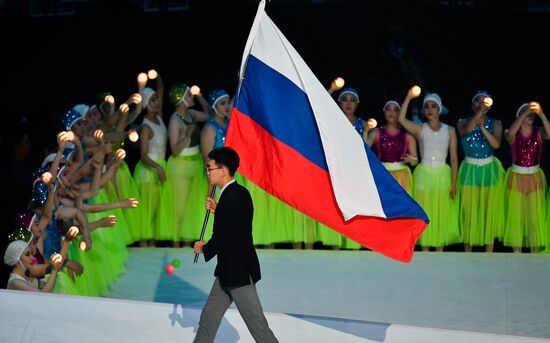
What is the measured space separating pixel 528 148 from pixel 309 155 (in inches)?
161

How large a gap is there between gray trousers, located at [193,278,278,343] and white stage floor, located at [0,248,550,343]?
69 centimetres

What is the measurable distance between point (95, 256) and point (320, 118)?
3142 mm

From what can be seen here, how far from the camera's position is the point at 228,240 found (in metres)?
7.12

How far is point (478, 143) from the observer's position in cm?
1143

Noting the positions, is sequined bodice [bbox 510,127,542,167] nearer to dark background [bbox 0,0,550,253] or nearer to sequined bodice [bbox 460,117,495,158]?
sequined bodice [bbox 460,117,495,158]

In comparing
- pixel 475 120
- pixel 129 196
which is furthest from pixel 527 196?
pixel 129 196

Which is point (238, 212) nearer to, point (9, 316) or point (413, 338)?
point (413, 338)

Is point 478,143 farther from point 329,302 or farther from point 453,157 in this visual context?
point 329,302

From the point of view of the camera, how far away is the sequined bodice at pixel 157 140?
38.9ft

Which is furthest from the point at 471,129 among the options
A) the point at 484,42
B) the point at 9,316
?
the point at 9,316

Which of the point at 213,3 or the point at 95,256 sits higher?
the point at 213,3

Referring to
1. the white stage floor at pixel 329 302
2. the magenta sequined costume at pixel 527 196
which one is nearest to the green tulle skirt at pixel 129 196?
the white stage floor at pixel 329 302

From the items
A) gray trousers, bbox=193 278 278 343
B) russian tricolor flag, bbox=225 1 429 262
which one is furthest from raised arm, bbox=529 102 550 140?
gray trousers, bbox=193 278 278 343

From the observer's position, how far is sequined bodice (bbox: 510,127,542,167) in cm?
A: 1130
